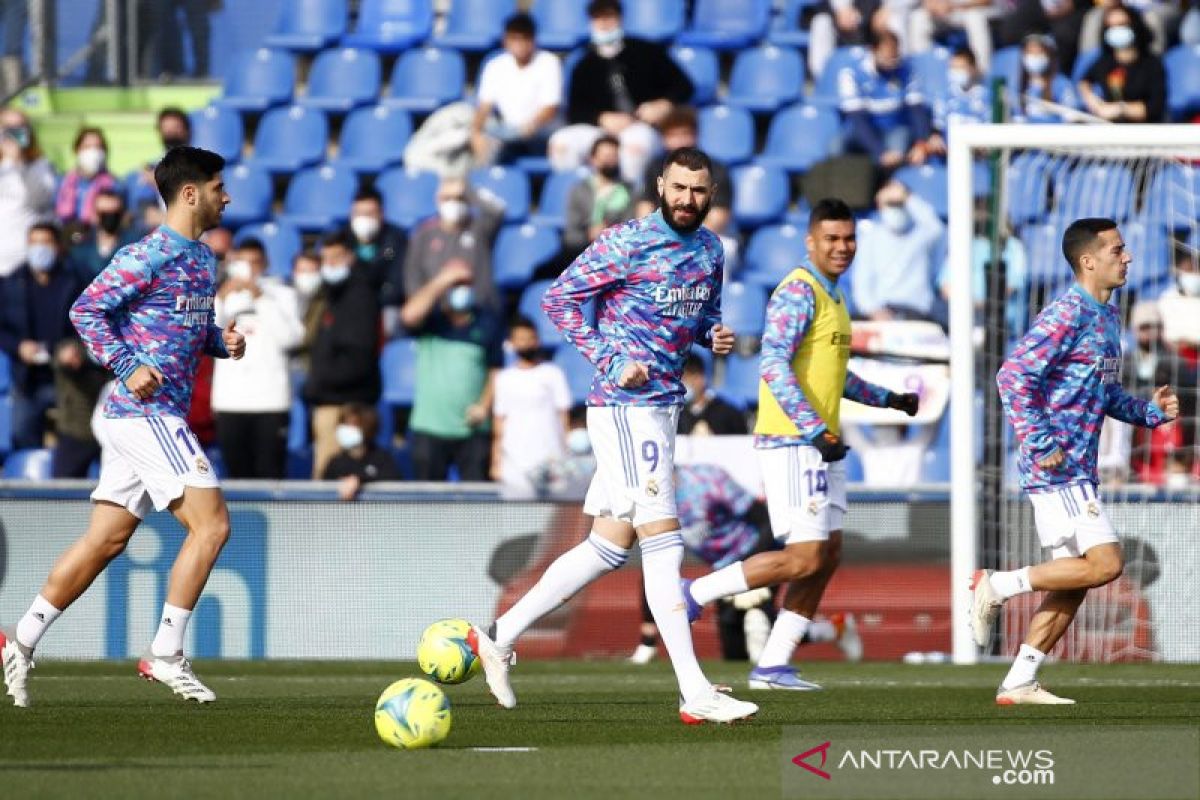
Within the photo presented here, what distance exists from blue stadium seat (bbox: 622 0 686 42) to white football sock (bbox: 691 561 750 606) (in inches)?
368

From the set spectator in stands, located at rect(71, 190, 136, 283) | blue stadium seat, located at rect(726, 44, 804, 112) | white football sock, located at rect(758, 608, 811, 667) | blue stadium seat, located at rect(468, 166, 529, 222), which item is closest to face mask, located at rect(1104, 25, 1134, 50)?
blue stadium seat, located at rect(726, 44, 804, 112)

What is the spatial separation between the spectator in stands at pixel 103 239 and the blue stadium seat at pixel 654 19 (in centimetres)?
479

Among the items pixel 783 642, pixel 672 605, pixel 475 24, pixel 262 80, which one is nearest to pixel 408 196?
pixel 475 24

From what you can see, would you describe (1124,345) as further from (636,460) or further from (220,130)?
(220,130)

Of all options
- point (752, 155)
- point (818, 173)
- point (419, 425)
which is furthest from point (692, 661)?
point (752, 155)

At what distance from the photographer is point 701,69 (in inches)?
722

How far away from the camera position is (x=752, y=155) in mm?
17812

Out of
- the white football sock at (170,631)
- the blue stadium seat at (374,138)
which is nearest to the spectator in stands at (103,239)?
the blue stadium seat at (374,138)

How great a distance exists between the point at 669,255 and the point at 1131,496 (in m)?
6.03

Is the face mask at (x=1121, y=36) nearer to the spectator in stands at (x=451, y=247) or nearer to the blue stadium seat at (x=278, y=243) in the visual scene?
the spectator in stands at (x=451, y=247)

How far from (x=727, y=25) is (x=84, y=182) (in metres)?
5.64

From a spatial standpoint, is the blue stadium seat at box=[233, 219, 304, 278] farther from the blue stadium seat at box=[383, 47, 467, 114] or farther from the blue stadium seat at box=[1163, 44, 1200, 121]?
the blue stadium seat at box=[1163, 44, 1200, 121]

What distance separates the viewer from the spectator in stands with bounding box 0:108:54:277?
17.1 meters

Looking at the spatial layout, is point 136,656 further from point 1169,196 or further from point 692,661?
point 1169,196
